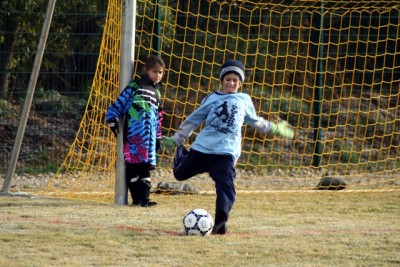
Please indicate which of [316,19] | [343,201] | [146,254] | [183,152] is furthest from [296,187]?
[146,254]

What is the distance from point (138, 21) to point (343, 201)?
4059 mm

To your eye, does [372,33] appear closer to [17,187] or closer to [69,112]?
[69,112]

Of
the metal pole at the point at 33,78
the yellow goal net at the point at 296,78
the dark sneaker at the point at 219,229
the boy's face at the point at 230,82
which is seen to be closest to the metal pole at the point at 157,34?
the yellow goal net at the point at 296,78

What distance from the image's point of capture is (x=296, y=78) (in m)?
13.6

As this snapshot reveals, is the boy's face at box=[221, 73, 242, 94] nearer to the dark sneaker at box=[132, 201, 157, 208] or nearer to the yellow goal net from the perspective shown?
the dark sneaker at box=[132, 201, 157, 208]

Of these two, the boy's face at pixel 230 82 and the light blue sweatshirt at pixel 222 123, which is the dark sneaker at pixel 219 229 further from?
the boy's face at pixel 230 82

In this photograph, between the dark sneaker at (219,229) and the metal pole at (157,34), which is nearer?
the dark sneaker at (219,229)

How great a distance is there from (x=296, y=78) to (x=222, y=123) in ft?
19.6

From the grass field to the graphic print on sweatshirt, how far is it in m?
0.79

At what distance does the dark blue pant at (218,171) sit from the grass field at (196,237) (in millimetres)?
215

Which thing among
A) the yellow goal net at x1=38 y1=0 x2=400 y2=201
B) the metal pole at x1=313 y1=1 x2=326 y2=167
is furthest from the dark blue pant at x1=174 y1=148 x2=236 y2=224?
the metal pole at x1=313 y1=1 x2=326 y2=167

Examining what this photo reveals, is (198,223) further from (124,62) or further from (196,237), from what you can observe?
(124,62)

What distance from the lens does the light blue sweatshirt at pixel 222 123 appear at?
7805mm

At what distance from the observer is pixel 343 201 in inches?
387
